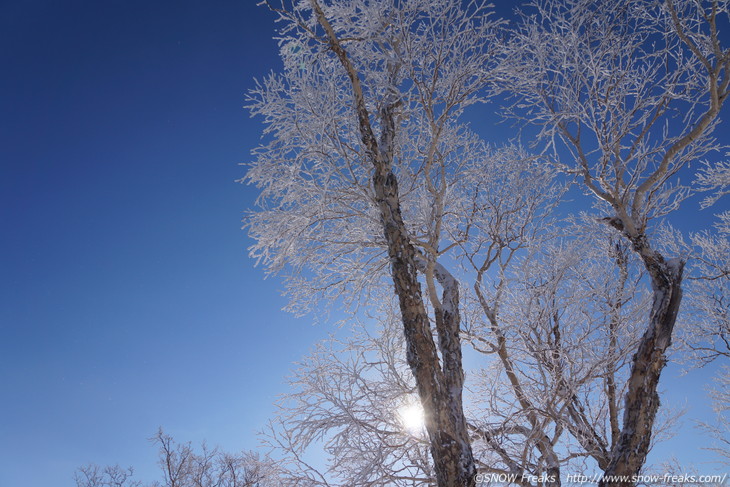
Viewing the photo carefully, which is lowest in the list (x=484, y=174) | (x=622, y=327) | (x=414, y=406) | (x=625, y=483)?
(x=625, y=483)

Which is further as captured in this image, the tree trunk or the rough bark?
→ the tree trunk

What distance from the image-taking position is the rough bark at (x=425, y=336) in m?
4.24

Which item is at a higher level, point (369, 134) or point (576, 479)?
point (369, 134)

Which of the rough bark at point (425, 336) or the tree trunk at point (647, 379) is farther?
the tree trunk at point (647, 379)

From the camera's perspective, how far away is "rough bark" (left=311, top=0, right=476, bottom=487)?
4238mm

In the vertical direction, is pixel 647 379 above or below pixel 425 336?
below

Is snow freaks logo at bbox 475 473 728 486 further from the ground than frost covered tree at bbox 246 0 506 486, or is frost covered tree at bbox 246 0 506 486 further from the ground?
frost covered tree at bbox 246 0 506 486

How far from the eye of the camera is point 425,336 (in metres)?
4.61

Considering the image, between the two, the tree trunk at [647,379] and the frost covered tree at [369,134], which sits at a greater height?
the frost covered tree at [369,134]

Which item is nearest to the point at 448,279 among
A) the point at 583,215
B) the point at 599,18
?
the point at 599,18

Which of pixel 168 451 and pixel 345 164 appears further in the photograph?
pixel 168 451

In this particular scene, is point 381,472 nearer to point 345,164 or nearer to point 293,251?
point 293,251

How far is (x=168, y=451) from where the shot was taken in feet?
56.6

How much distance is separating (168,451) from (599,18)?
1877 cm
